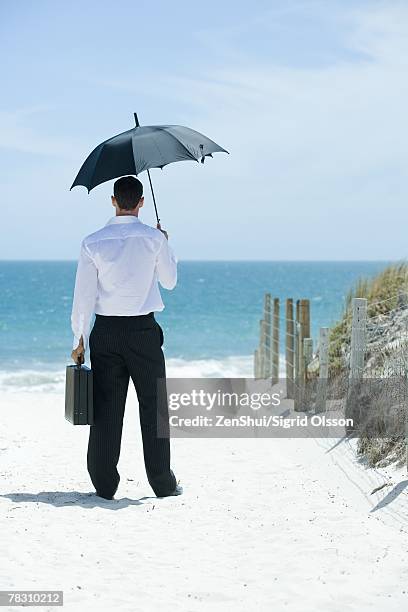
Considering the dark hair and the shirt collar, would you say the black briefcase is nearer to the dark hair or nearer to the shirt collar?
the shirt collar

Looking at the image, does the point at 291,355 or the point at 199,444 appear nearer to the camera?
the point at 199,444

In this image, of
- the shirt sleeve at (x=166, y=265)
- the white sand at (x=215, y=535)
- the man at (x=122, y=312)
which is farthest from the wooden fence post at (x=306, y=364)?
the shirt sleeve at (x=166, y=265)

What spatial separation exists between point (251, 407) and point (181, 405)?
2.95ft

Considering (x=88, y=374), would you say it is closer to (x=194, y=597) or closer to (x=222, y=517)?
(x=222, y=517)

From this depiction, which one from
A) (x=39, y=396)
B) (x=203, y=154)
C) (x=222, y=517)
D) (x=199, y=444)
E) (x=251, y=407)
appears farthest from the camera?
(x=39, y=396)

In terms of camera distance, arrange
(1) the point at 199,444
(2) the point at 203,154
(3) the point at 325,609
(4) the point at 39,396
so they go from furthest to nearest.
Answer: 1. (4) the point at 39,396
2. (1) the point at 199,444
3. (2) the point at 203,154
4. (3) the point at 325,609

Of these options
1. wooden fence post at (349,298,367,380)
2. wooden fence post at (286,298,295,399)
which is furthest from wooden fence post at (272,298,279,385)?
wooden fence post at (349,298,367,380)

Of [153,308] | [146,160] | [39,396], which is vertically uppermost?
[146,160]

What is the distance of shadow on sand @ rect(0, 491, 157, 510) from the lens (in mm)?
5785

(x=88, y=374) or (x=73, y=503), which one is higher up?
(x=88, y=374)

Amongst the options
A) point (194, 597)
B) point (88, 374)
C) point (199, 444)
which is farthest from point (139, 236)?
point (199, 444)

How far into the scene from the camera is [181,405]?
11.7m

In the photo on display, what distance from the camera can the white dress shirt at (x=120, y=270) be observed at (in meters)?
5.68

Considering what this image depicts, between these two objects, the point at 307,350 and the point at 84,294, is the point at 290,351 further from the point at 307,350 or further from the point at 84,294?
the point at 84,294
